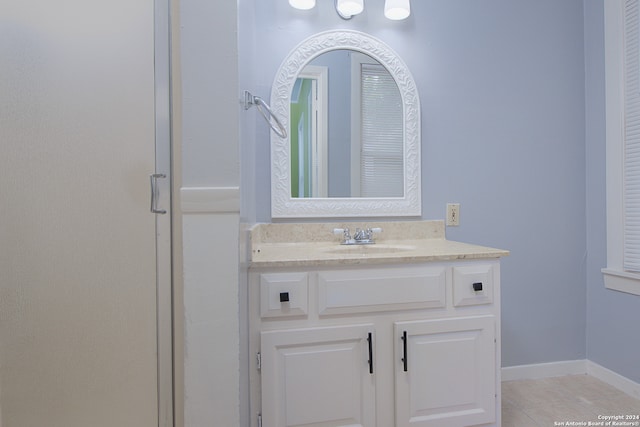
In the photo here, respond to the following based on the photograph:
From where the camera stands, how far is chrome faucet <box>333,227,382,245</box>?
1.61 m

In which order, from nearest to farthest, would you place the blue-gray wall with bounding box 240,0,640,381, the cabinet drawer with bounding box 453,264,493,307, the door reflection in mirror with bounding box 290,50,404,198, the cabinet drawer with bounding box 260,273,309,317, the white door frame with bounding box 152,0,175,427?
the white door frame with bounding box 152,0,175,427, the cabinet drawer with bounding box 260,273,309,317, the cabinet drawer with bounding box 453,264,493,307, the door reflection in mirror with bounding box 290,50,404,198, the blue-gray wall with bounding box 240,0,640,381

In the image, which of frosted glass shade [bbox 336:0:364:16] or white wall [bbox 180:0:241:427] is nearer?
white wall [bbox 180:0:241:427]

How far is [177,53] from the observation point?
2.90 ft

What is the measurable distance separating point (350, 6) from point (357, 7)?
3 cm

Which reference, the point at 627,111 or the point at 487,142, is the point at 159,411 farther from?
the point at 627,111

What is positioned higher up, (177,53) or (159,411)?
(177,53)

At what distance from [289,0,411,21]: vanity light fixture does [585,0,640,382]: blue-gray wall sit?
1.12 metres

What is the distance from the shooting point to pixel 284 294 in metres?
1.11

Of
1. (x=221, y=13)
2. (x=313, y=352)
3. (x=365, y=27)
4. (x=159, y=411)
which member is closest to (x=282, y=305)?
(x=313, y=352)

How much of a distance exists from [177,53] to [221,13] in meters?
0.16

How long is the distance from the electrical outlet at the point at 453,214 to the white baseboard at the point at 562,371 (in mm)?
859

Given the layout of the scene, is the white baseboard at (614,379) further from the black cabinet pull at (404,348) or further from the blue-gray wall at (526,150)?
the black cabinet pull at (404,348)

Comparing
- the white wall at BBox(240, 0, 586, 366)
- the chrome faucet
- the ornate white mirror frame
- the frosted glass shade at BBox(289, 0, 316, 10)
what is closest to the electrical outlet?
the white wall at BBox(240, 0, 586, 366)

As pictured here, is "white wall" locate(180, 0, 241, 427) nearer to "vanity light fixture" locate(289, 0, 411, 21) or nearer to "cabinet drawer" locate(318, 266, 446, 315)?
"cabinet drawer" locate(318, 266, 446, 315)
